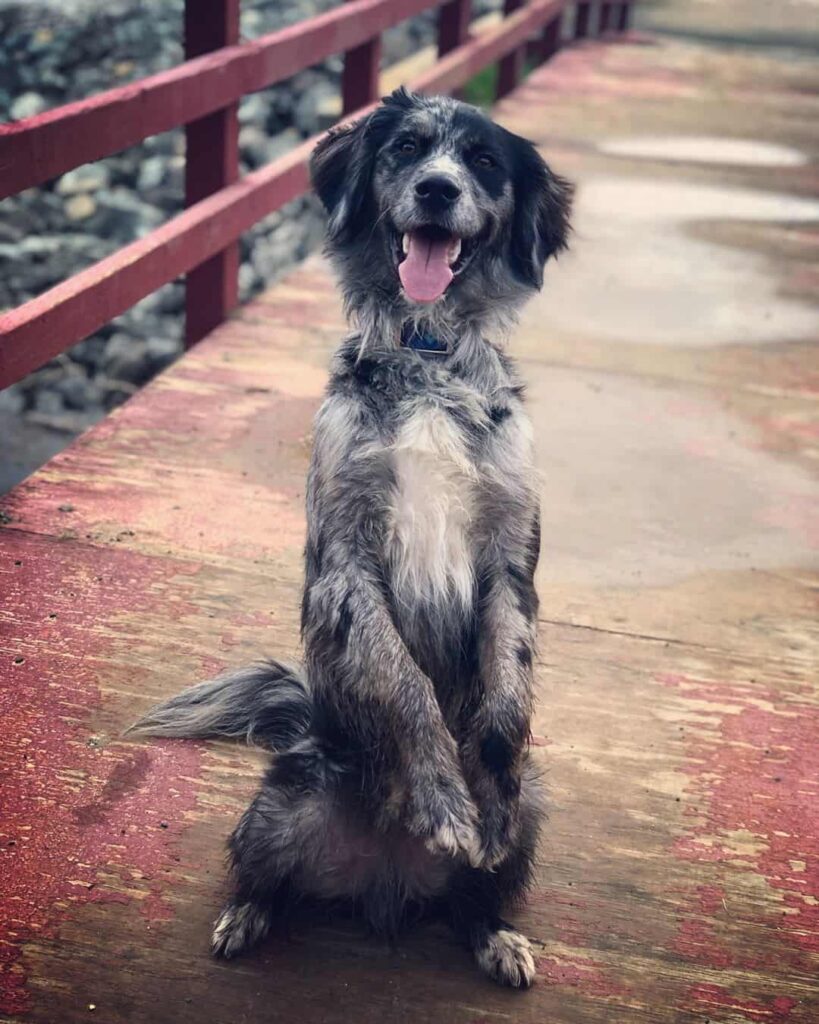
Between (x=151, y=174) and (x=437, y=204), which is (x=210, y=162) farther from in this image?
(x=151, y=174)

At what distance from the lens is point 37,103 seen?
1039 cm

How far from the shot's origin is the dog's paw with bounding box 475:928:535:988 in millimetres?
2490

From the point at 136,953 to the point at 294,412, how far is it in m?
2.72

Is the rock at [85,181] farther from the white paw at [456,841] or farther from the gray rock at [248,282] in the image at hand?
the white paw at [456,841]

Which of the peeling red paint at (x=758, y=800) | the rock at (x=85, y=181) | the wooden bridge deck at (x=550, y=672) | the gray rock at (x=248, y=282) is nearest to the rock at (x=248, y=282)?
the gray rock at (x=248, y=282)

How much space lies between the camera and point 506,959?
250 centimetres

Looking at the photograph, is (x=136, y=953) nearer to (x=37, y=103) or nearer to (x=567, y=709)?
(x=567, y=709)

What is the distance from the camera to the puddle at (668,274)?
243 inches

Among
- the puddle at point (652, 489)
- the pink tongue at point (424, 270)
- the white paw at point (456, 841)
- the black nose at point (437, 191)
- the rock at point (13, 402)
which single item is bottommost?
the rock at point (13, 402)

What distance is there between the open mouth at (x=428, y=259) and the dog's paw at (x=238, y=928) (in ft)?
3.96

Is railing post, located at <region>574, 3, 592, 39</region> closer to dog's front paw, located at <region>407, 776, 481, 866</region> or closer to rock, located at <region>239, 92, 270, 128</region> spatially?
rock, located at <region>239, 92, 270, 128</region>

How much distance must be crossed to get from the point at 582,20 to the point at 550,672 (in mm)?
11483

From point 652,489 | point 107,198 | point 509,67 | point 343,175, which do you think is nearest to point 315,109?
point 509,67

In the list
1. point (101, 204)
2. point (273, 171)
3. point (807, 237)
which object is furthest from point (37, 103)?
point (807, 237)
